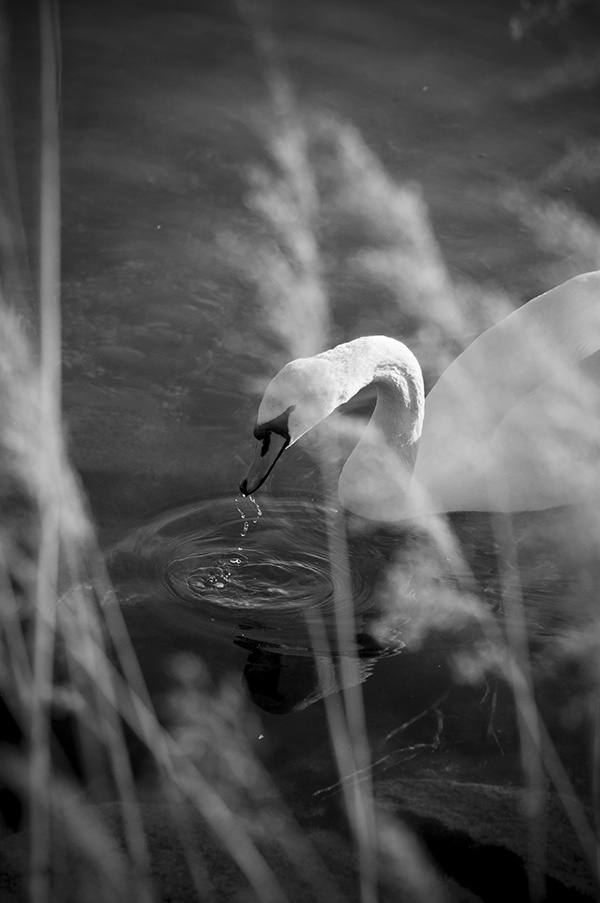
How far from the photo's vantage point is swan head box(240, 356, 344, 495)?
151 inches

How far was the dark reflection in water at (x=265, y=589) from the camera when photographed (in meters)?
3.68

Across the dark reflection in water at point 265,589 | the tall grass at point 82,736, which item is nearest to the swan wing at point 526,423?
the dark reflection in water at point 265,589

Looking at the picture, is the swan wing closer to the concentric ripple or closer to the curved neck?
the curved neck

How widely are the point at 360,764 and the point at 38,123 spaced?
202 inches

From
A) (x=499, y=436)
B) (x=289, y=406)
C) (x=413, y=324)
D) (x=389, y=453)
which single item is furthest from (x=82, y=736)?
(x=413, y=324)

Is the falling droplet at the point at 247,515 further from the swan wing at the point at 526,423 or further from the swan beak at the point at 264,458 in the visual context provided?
the swan wing at the point at 526,423

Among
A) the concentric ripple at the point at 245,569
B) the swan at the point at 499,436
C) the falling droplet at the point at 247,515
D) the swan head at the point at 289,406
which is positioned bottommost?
the falling droplet at the point at 247,515

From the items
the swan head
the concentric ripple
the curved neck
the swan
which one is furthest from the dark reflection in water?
the swan head

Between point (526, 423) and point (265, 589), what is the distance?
138 centimetres

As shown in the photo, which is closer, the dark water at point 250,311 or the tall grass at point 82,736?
the tall grass at point 82,736

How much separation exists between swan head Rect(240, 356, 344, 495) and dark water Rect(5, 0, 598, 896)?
462 mm

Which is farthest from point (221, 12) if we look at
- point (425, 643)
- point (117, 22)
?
point (425, 643)

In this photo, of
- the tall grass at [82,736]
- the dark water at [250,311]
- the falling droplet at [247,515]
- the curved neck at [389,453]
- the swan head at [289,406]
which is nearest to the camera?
the tall grass at [82,736]

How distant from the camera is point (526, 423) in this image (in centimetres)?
455
